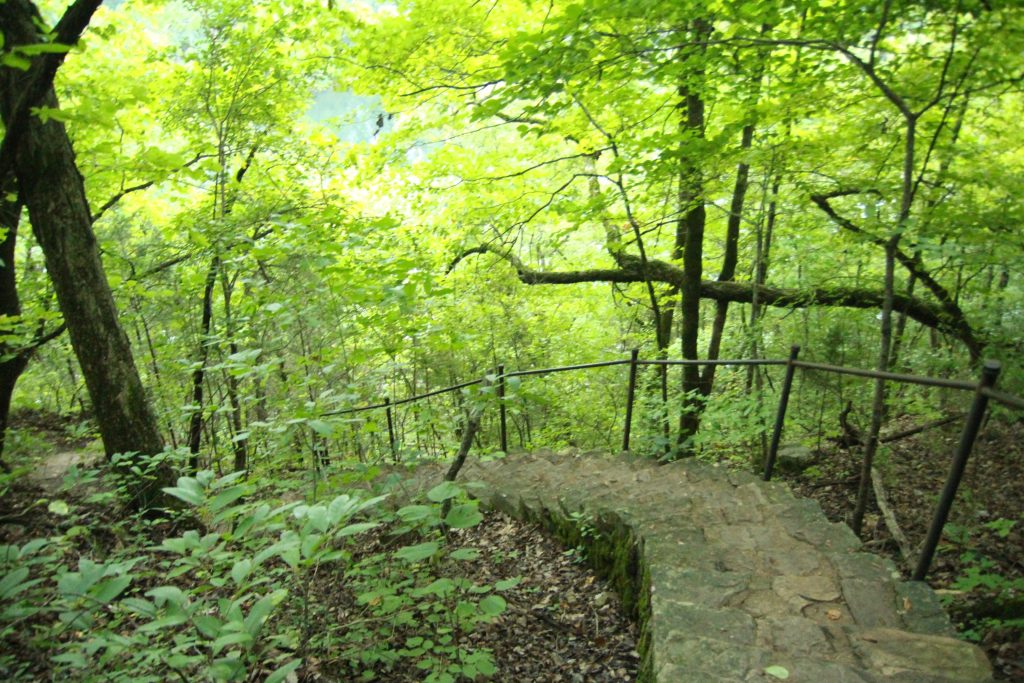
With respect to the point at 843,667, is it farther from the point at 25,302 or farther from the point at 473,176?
the point at 25,302

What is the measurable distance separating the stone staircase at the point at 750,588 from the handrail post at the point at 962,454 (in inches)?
7.5

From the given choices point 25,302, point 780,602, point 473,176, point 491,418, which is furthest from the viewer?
point 491,418

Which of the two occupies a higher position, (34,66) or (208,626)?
(34,66)

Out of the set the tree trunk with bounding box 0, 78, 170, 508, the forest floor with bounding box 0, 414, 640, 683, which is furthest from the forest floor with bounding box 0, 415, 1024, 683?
the tree trunk with bounding box 0, 78, 170, 508

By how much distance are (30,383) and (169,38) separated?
7615mm

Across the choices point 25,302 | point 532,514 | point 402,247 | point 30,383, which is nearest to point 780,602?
point 532,514

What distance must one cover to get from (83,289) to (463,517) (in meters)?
4.15

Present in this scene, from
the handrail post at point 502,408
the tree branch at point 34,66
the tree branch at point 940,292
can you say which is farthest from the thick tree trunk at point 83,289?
the tree branch at point 940,292

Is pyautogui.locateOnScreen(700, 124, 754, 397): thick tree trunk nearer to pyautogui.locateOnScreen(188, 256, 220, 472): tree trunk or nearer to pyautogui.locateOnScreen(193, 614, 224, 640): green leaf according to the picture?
pyautogui.locateOnScreen(188, 256, 220, 472): tree trunk

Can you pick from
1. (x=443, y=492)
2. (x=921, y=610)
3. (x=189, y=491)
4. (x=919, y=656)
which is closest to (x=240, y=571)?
(x=189, y=491)

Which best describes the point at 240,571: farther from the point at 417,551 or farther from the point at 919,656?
the point at 919,656

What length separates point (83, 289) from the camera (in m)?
4.58

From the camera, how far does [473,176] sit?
8250 mm

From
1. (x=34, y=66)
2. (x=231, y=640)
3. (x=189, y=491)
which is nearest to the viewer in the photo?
(x=231, y=640)
